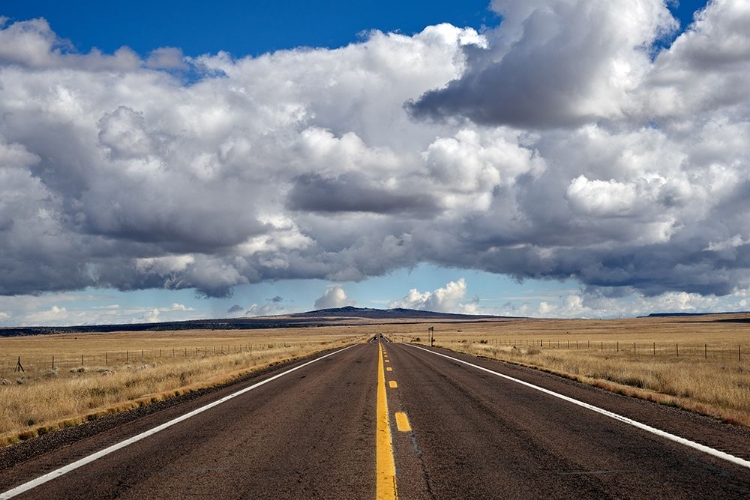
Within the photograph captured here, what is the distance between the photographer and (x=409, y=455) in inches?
302

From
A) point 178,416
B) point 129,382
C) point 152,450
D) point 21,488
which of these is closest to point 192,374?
point 129,382

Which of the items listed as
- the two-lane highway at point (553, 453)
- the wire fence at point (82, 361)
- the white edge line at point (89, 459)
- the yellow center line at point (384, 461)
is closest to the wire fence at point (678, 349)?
the wire fence at point (82, 361)

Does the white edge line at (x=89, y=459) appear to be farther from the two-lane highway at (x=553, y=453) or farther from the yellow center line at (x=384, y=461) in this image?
the two-lane highway at (x=553, y=453)

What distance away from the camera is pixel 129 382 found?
763 inches

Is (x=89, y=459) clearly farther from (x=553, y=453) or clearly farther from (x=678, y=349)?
(x=678, y=349)

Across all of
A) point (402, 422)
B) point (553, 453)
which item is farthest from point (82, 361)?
point (553, 453)

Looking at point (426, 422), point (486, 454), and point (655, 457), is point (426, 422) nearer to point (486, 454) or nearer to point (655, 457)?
point (486, 454)

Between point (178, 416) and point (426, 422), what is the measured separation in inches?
193

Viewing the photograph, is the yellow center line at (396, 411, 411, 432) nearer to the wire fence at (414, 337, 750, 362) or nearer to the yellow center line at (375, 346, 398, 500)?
the yellow center line at (375, 346, 398, 500)

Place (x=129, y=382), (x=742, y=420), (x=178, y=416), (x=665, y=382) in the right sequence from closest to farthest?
(x=742, y=420) → (x=178, y=416) → (x=665, y=382) → (x=129, y=382)

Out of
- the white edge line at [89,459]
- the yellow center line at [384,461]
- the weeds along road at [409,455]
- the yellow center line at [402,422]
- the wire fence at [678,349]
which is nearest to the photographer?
the yellow center line at [384,461]

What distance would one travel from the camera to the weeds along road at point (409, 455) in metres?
6.07

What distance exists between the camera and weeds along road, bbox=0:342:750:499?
6.07 meters

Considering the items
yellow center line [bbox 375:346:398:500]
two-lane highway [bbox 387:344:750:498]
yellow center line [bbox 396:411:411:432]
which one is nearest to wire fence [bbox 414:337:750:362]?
two-lane highway [bbox 387:344:750:498]
